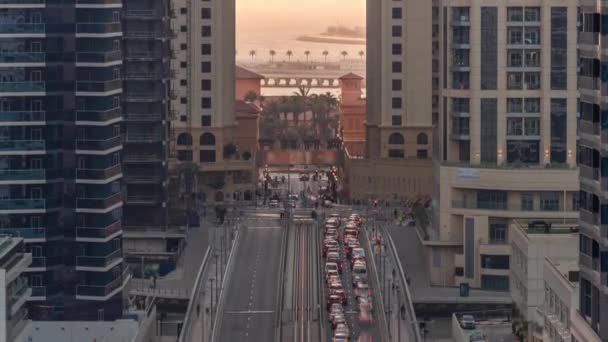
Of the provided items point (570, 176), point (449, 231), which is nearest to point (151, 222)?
point (449, 231)

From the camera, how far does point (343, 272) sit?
2963 inches

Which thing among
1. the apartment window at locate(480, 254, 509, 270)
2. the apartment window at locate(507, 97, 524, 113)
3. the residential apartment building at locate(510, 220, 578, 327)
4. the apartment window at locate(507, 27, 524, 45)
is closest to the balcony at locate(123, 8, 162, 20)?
the apartment window at locate(507, 27, 524, 45)

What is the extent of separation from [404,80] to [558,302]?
47.3 metres

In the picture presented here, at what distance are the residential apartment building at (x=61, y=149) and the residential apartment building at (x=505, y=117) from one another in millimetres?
16190

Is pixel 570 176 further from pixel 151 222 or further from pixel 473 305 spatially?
pixel 151 222

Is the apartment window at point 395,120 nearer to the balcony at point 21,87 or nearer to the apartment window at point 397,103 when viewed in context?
the apartment window at point 397,103

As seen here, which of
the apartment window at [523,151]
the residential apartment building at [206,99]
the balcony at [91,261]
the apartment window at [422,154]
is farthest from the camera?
the apartment window at [422,154]

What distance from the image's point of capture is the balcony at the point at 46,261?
5762 centimetres

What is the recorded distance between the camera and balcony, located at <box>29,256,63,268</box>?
57.6m

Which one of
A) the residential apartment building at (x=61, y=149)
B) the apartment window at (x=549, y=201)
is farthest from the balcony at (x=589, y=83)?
the apartment window at (x=549, y=201)

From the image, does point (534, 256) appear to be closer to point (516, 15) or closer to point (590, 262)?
point (516, 15)

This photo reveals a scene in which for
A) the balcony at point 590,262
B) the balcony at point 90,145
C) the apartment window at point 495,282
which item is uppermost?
the balcony at point 90,145

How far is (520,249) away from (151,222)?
70.9 feet

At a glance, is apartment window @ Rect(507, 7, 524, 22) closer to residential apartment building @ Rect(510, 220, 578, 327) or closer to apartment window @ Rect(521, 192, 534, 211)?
apartment window @ Rect(521, 192, 534, 211)
